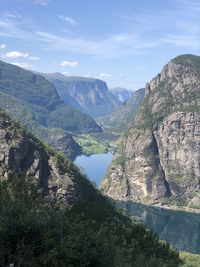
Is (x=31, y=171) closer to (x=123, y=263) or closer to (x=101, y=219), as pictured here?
(x=101, y=219)

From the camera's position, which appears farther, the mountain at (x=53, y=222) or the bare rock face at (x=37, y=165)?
the bare rock face at (x=37, y=165)

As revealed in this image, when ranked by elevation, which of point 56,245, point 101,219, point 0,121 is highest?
point 0,121

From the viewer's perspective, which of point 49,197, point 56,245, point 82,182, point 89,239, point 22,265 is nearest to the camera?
point 22,265

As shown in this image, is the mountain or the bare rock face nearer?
the mountain

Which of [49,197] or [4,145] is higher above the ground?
[4,145]

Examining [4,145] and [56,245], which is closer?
[56,245]

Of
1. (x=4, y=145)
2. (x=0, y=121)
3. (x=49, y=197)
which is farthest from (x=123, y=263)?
(x=0, y=121)
